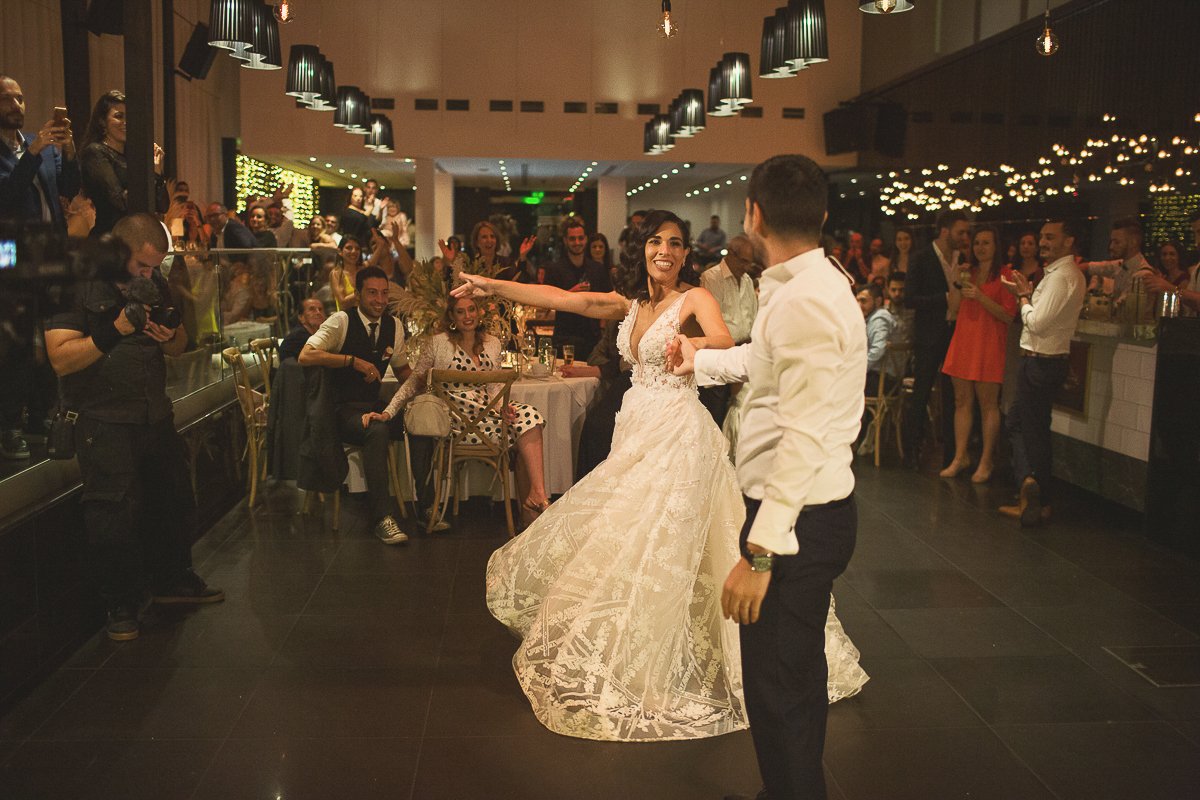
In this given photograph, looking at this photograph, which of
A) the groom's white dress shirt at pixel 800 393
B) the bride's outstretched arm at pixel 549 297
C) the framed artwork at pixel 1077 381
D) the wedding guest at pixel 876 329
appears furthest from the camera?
the wedding guest at pixel 876 329

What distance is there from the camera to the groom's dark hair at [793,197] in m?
2.29

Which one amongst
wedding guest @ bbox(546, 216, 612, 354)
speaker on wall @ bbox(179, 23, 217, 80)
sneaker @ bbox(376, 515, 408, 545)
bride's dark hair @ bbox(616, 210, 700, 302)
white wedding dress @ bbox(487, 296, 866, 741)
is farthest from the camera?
speaker on wall @ bbox(179, 23, 217, 80)

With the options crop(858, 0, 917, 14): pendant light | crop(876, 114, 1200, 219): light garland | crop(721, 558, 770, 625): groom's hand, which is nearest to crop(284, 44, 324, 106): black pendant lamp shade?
crop(858, 0, 917, 14): pendant light

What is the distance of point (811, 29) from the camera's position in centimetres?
646

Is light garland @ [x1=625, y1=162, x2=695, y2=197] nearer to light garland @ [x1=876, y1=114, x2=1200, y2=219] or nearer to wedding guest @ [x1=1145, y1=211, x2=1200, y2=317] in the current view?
light garland @ [x1=876, y1=114, x2=1200, y2=219]

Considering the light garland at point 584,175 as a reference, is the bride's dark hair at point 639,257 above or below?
below

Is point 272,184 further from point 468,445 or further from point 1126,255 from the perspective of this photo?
point 1126,255

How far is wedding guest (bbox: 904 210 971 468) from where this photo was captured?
733 centimetres

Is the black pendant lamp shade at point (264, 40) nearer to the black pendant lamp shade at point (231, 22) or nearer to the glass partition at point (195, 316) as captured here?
the black pendant lamp shade at point (231, 22)

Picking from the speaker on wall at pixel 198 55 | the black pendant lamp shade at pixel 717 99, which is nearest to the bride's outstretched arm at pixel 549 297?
the black pendant lamp shade at pixel 717 99

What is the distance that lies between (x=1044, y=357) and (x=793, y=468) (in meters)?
4.37

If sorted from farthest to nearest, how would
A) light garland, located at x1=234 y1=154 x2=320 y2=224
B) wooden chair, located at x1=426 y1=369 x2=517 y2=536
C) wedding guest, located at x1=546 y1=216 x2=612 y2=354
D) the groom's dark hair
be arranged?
light garland, located at x1=234 y1=154 x2=320 y2=224, wedding guest, located at x1=546 y1=216 x2=612 y2=354, wooden chair, located at x1=426 y1=369 x2=517 y2=536, the groom's dark hair

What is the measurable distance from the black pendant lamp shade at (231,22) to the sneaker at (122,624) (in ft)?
10.2

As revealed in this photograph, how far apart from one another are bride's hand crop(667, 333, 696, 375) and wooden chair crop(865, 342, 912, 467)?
4.78 m
